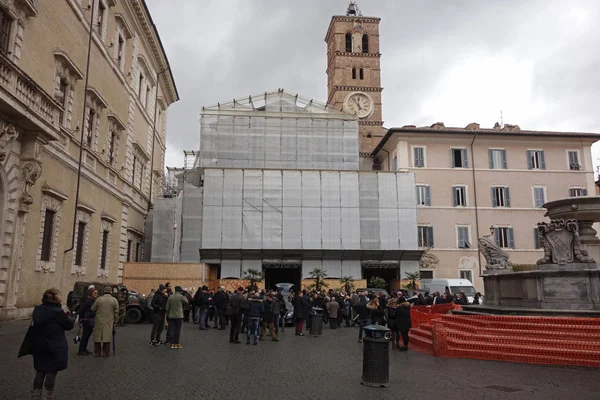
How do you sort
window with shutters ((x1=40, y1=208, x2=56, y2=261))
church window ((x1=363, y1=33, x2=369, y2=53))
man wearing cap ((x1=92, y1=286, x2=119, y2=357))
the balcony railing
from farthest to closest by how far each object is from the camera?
church window ((x1=363, y1=33, x2=369, y2=53))
window with shutters ((x1=40, y1=208, x2=56, y2=261))
the balcony railing
man wearing cap ((x1=92, y1=286, x2=119, y2=357))

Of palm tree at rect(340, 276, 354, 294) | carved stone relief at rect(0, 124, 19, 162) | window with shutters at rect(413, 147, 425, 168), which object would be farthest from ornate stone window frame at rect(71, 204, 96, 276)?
window with shutters at rect(413, 147, 425, 168)

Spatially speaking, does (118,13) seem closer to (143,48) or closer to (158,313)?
(143,48)

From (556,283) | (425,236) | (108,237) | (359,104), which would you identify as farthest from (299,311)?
(359,104)

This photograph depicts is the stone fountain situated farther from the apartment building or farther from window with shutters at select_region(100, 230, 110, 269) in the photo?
the apartment building

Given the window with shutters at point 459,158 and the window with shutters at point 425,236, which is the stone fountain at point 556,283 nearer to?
the window with shutters at point 425,236

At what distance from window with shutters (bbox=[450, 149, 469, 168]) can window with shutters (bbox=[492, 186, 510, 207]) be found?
299 centimetres

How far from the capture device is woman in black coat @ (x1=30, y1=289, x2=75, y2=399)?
618 cm

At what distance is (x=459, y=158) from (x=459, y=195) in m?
3.12

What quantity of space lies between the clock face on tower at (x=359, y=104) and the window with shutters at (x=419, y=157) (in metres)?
20.7

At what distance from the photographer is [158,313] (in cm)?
1366

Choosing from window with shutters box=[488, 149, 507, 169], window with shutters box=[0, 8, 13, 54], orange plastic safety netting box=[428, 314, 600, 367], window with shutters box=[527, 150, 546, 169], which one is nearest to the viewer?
orange plastic safety netting box=[428, 314, 600, 367]

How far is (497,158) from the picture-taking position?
4162cm

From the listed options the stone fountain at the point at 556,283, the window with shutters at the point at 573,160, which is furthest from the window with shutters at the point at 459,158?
the stone fountain at the point at 556,283

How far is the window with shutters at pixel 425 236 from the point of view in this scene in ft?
128
